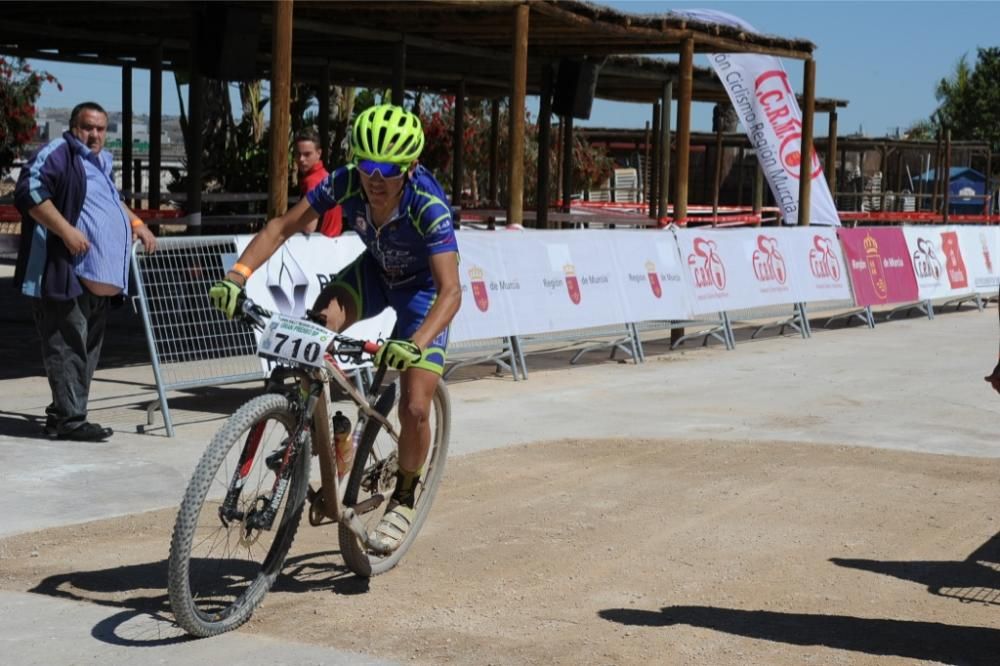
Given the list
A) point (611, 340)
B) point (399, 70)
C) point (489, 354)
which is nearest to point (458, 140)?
point (399, 70)

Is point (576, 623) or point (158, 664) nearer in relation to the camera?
point (158, 664)

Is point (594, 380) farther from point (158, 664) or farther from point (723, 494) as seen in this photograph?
point (158, 664)

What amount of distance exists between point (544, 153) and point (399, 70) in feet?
14.1

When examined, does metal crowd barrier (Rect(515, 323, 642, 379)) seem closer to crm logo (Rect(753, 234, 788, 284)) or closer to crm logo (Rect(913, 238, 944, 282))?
crm logo (Rect(753, 234, 788, 284))

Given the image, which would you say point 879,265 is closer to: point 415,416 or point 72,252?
point 72,252

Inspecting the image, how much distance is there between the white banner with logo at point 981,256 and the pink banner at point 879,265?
2.09 m

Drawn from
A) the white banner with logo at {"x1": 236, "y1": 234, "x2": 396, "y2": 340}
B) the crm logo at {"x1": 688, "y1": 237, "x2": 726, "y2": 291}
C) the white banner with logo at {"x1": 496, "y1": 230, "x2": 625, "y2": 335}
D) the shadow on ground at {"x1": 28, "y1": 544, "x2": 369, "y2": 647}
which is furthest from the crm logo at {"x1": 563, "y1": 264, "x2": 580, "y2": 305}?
the shadow on ground at {"x1": 28, "y1": 544, "x2": 369, "y2": 647}

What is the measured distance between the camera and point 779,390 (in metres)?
12.9

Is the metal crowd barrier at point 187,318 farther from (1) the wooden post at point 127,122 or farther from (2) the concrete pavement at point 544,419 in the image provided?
(1) the wooden post at point 127,122

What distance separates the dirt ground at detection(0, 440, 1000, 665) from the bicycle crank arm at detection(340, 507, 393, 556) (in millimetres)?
168

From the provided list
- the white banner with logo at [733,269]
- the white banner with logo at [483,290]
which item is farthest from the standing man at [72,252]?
the white banner with logo at [733,269]

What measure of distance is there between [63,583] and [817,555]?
134 inches

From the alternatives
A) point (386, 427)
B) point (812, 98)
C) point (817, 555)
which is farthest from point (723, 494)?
point (812, 98)

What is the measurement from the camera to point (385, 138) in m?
5.74
